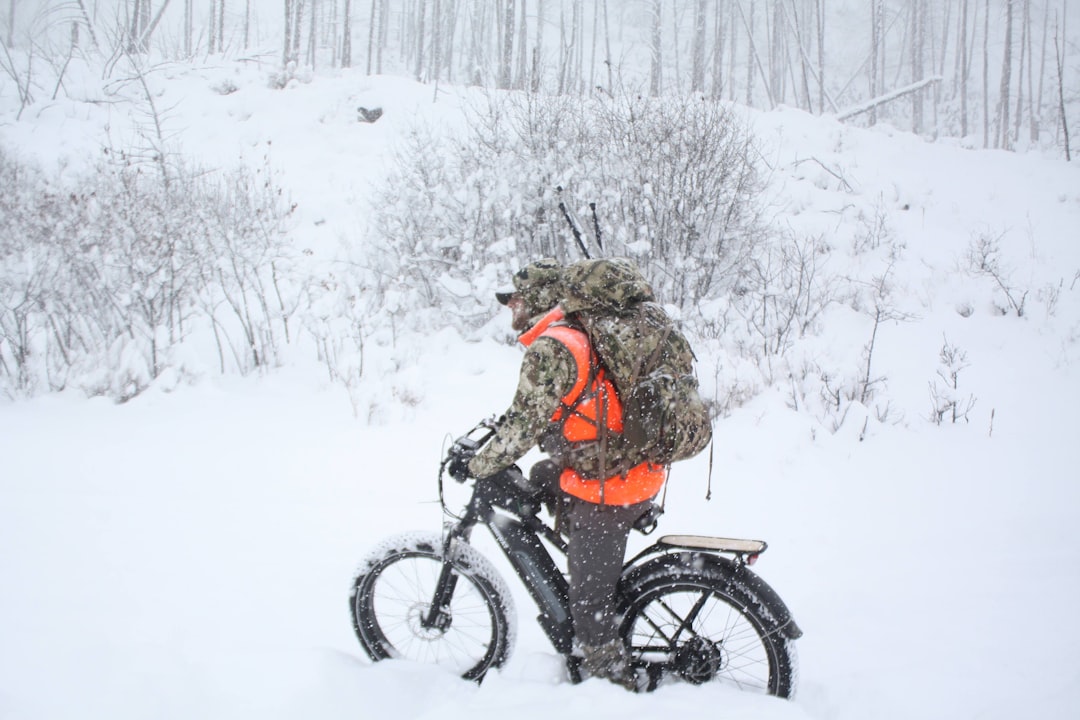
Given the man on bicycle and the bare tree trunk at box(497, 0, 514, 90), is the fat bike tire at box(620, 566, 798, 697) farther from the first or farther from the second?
the bare tree trunk at box(497, 0, 514, 90)

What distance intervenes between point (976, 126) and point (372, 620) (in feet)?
132

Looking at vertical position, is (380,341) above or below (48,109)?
below

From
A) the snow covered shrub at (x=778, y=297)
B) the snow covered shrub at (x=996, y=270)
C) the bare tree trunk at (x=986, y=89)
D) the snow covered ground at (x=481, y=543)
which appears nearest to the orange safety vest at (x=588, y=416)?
the snow covered ground at (x=481, y=543)

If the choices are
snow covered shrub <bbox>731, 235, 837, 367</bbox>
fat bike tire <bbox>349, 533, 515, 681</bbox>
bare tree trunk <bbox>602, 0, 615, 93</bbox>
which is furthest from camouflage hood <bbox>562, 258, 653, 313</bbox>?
bare tree trunk <bbox>602, 0, 615, 93</bbox>

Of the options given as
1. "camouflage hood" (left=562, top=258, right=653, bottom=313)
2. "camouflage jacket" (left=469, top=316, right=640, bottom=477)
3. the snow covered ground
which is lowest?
the snow covered ground

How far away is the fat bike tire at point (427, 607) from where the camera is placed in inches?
98.1

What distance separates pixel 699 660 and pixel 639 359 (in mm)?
1208

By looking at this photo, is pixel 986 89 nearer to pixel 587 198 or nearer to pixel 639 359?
pixel 587 198

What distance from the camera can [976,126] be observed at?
3238 cm

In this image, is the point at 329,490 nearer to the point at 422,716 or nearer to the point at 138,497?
the point at 138,497

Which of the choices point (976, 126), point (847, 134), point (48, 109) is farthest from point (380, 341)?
point (976, 126)

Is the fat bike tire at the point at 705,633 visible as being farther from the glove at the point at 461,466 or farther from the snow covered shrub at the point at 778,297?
the snow covered shrub at the point at 778,297

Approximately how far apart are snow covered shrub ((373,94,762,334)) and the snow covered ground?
120 cm

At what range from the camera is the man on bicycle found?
6.72 ft
